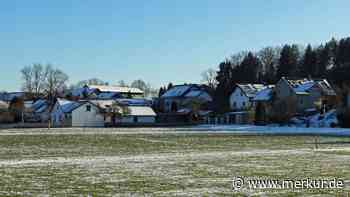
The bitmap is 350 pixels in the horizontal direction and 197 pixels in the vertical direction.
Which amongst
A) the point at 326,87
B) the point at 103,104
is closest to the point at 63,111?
the point at 103,104

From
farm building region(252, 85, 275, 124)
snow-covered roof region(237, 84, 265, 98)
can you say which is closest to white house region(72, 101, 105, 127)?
farm building region(252, 85, 275, 124)

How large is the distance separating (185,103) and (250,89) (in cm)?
1858

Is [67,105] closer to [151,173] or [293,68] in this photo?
[293,68]

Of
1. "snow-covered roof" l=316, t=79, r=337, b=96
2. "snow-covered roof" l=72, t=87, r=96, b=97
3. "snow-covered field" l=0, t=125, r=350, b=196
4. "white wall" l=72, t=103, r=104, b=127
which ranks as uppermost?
"snow-covered roof" l=316, t=79, r=337, b=96

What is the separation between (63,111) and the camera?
10356cm

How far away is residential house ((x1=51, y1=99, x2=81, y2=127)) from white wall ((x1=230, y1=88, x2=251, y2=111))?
3430 centimetres

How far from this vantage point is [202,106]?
121 meters

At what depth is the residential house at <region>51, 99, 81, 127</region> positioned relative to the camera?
333 ft

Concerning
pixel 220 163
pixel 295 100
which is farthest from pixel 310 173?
pixel 295 100

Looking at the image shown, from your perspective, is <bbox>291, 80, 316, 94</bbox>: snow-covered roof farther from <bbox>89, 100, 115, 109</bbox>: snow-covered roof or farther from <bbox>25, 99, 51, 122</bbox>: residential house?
<bbox>25, 99, 51, 122</bbox>: residential house

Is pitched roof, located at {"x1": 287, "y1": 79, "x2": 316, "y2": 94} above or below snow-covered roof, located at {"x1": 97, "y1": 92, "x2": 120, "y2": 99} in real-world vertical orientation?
above

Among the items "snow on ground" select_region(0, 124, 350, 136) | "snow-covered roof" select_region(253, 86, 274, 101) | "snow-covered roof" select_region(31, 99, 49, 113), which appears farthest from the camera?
"snow-covered roof" select_region(31, 99, 49, 113)

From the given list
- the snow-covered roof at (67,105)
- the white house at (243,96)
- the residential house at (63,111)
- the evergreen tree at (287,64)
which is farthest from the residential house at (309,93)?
the residential house at (63,111)

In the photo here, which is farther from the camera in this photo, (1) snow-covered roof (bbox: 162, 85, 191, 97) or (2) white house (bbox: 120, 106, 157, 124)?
(1) snow-covered roof (bbox: 162, 85, 191, 97)
